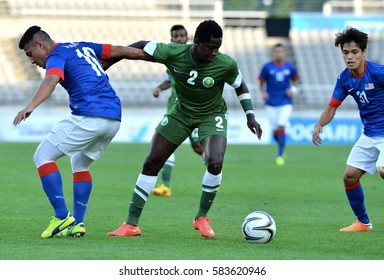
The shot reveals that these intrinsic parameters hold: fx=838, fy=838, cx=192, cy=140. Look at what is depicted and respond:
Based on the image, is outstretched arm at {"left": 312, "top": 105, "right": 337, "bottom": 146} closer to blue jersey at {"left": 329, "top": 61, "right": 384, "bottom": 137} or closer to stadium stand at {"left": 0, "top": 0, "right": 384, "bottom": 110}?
blue jersey at {"left": 329, "top": 61, "right": 384, "bottom": 137}

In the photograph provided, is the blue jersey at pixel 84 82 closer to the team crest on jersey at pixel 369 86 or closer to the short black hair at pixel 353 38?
the short black hair at pixel 353 38

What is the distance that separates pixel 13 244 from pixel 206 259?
6.65ft

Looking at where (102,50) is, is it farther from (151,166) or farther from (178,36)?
(178,36)

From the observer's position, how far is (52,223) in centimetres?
852

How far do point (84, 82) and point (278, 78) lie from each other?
42.5ft

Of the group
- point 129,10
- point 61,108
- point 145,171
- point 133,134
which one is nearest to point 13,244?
point 145,171

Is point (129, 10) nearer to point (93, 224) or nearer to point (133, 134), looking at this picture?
point (133, 134)

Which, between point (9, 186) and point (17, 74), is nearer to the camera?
point (9, 186)

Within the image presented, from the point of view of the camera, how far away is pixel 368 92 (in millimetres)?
9180

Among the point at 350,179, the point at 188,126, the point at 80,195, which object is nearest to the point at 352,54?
the point at 350,179

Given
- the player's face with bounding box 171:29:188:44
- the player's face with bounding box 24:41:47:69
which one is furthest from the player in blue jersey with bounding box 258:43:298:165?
the player's face with bounding box 24:41:47:69

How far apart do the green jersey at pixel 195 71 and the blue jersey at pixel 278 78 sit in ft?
40.0

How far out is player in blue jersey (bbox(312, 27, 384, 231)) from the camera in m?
8.98

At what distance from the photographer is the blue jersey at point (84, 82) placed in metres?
8.52
